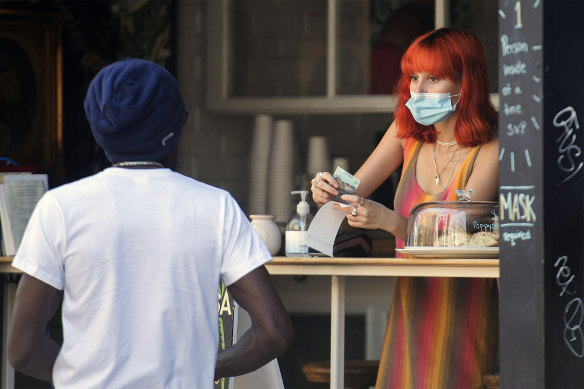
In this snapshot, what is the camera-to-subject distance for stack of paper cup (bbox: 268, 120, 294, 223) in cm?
Result: 541

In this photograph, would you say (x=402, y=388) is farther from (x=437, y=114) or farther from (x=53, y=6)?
(x=53, y=6)

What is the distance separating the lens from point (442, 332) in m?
3.11

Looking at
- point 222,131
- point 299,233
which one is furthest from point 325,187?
point 222,131

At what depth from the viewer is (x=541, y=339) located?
2305 millimetres

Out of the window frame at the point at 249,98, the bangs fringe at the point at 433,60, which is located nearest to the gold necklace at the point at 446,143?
the bangs fringe at the point at 433,60

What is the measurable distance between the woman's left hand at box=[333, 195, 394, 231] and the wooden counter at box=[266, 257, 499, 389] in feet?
0.48

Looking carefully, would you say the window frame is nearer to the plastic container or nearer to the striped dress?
the striped dress

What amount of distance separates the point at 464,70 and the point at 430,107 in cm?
16

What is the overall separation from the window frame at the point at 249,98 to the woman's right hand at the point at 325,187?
2243mm

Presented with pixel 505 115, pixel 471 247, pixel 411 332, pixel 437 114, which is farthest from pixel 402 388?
pixel 505 115

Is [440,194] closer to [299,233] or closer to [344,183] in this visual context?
[344,183]

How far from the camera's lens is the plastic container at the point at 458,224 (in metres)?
2.91

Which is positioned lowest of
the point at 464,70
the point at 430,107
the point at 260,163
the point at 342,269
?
the point at 342,269

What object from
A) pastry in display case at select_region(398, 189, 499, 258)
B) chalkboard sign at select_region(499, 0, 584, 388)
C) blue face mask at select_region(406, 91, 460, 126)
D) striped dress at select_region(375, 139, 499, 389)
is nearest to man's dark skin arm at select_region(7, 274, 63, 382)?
chalkboard sign at select_region(499, 0, 584, 388)
